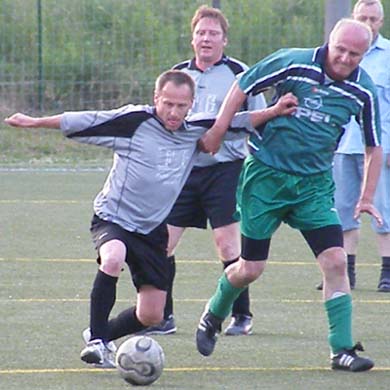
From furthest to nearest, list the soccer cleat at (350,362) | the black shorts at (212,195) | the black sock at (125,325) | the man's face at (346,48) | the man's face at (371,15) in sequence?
the man's face at (371,15) → the black shorts at (212,195) → the black sock at (125,325) → the soccer cleat at (350,362) → the man's face at (346,48)

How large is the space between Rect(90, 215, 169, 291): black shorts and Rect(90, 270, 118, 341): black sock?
15cm

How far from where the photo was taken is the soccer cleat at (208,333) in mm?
7570

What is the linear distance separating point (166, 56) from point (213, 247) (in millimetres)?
10262

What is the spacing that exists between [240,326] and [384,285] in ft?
6.55

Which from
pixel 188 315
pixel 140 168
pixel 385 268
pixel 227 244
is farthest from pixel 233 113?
pixel 385 268

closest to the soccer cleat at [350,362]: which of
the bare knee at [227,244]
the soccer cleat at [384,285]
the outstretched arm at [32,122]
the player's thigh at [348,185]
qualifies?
the bare knee at [227,244]

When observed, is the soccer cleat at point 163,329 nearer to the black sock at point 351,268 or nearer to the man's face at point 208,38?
the man's face at point 208,38

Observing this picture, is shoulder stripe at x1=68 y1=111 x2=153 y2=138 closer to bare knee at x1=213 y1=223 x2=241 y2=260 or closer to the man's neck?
the man's neck

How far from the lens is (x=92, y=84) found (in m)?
21.5

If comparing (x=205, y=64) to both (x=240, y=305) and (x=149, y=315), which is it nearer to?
(x=240, y=305)

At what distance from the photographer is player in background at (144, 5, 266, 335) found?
8.43 m

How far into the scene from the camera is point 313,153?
24.2 feet

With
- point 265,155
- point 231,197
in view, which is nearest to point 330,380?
point 265,155

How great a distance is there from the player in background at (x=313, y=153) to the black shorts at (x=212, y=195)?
0.94 meters
